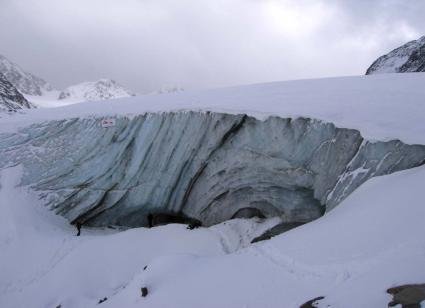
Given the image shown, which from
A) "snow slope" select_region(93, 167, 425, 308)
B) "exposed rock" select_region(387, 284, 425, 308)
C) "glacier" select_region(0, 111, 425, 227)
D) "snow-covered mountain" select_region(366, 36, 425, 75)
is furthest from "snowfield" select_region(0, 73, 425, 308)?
"snow-covered mountain" select_region(366, 36, 425, 75)

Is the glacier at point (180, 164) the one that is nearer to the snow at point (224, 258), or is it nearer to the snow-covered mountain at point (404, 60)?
the snow at point (224, 258)

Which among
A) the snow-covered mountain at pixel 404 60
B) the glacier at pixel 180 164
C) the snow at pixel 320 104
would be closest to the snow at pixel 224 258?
the glacier at pixel 180 164

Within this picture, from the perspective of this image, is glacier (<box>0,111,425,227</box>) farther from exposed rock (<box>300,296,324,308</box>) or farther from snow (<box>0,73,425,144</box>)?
exposed rock (<box>300,296,324,308</box>)

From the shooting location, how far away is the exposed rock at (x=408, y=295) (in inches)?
196

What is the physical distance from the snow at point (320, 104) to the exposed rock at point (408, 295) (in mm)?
5808

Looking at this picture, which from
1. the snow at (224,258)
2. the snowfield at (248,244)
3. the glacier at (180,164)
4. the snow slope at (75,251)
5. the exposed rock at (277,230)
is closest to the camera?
the snow at (224,258)

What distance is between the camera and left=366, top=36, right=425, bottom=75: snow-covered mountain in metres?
47.2

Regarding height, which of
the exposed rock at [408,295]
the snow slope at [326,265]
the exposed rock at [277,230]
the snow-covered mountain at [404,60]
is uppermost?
the snow-covered mountain at [404,60]

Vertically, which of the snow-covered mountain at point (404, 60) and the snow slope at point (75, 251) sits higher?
the snow-covered mountain at point (404, 60)

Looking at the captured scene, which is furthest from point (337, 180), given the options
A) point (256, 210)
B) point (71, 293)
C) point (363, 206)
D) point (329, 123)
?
point (71, 293)

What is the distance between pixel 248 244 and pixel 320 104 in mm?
4842

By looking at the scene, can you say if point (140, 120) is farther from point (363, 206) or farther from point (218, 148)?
point (363, 206)

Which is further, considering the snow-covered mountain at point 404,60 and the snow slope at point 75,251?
the snow-covered mountain at point 404,60

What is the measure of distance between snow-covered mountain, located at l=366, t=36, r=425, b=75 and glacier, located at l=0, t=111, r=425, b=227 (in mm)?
35009
